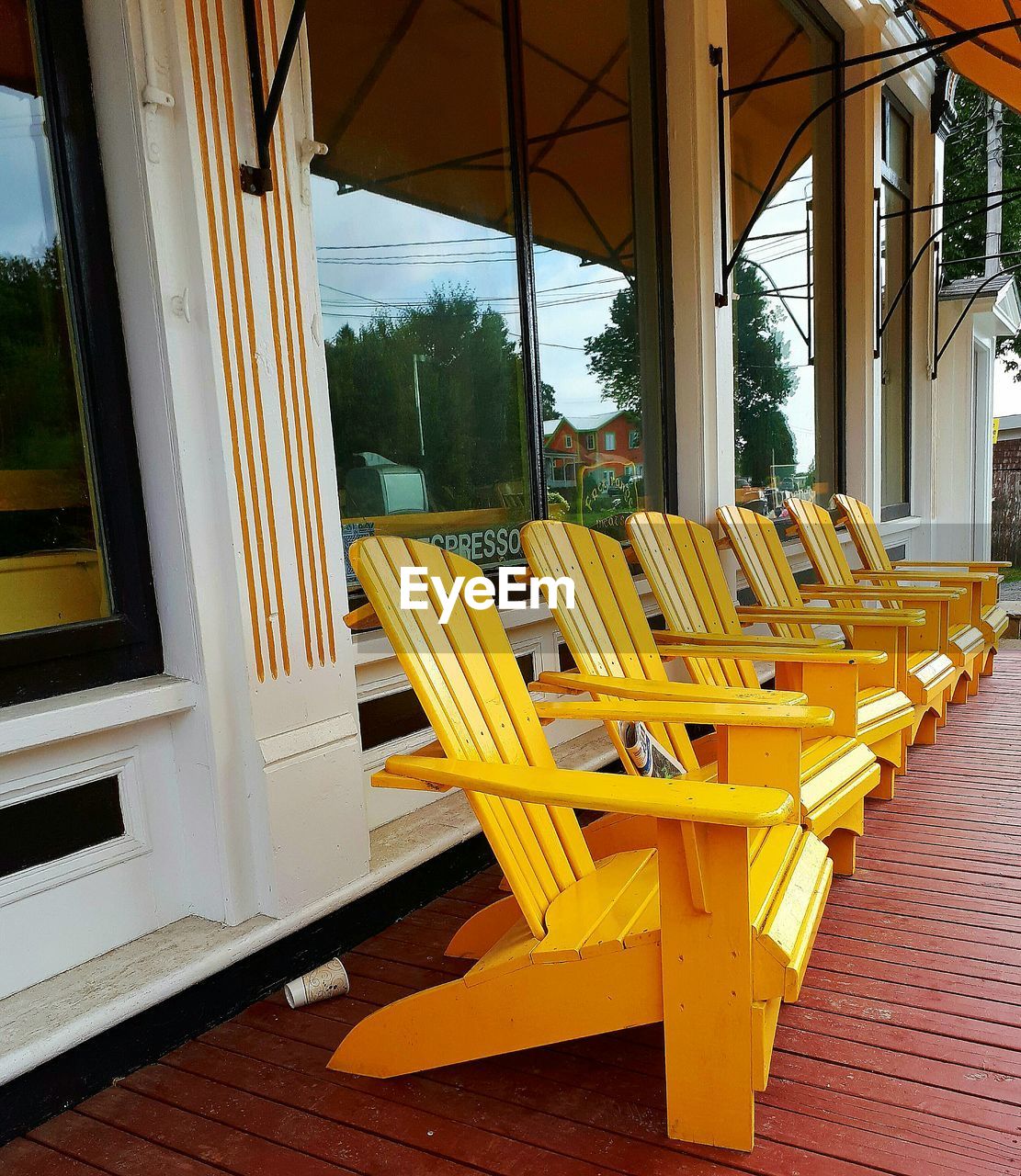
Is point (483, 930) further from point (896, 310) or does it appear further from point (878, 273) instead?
point (896, 310)

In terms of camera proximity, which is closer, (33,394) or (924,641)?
(33,394)

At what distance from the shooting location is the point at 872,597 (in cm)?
361

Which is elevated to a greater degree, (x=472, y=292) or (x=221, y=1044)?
(x=472, y=292)

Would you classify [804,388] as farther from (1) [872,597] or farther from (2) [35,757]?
(2) [35,757]

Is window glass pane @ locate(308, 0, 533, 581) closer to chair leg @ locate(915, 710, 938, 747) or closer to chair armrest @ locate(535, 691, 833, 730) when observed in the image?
chair armrest @ locate(535, 691, 833, 730)

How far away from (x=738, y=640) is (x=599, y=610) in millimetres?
489

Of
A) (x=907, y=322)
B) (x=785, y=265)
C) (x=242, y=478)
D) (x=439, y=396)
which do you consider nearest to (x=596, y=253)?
(x=439, y=396)

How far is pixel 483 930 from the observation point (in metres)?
2.01

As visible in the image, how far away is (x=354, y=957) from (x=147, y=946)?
491mm

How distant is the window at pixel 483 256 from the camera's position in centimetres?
265

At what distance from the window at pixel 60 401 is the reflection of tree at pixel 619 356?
215 cm

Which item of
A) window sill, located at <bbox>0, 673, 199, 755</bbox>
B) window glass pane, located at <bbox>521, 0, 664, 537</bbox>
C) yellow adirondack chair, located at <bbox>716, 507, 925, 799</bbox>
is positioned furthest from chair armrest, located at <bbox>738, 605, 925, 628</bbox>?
window sill, located at <bbox>0, 673, 199, 755</bbox>

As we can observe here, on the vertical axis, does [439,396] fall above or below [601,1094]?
above

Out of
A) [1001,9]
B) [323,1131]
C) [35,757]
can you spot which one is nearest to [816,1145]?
[323,1131]
